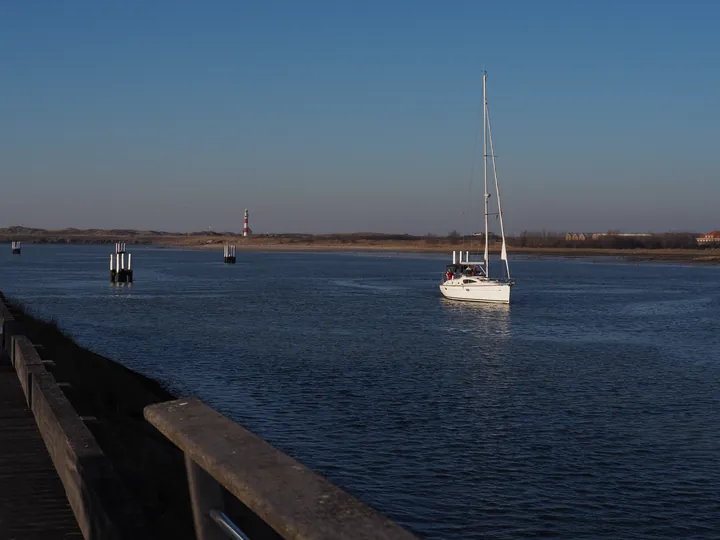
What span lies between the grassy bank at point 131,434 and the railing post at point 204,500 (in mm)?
4715

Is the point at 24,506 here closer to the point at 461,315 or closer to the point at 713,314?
the point at 461,315

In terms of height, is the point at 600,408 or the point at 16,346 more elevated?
the point at 16,346

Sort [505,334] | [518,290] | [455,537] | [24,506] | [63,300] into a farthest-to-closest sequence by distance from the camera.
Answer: [518,290]
[63,300]
[505,334]
[455,537]
[24,506]

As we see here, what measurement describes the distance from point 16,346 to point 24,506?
6.28 m

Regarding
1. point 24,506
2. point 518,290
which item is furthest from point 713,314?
point 24,506

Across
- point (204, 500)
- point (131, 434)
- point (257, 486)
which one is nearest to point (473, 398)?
point (131, 434)

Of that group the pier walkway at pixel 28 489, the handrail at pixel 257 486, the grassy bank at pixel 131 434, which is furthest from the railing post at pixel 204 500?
the grassy bank at pixel 131 434

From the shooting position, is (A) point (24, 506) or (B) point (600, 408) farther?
(B) point (600, 408)

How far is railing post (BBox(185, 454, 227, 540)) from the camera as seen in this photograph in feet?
9.50

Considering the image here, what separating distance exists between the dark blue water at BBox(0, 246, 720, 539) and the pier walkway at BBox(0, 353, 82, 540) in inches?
232

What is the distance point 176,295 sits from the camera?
6216 centimetres

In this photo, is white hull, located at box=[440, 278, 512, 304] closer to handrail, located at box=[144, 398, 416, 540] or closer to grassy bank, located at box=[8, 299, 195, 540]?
grassy bank, located at box=[8, 299, 195, 540]

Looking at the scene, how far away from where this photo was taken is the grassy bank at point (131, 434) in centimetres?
950

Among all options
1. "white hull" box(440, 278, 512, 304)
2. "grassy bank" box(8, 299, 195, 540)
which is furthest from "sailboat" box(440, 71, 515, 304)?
"grassy bank" box(8, 299, 195, 540)
